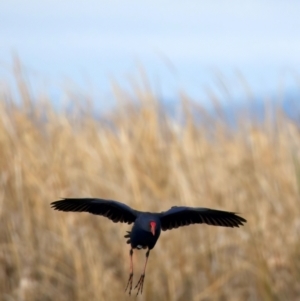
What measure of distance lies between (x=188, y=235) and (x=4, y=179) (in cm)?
88

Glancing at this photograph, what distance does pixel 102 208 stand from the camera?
1.46 ft

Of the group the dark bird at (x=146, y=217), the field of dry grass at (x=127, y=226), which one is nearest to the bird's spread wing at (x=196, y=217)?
the dark bird at (x=146, y=217)

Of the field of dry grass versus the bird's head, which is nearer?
the bird's head

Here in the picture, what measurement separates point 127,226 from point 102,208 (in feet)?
9.00

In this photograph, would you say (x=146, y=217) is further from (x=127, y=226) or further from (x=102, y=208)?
(x=127, y=226)

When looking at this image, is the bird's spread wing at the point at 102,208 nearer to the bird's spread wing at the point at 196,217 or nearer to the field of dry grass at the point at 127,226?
the bird's spread wing at the point at 196,217

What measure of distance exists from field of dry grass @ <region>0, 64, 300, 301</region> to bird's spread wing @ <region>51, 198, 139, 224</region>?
1.89 m

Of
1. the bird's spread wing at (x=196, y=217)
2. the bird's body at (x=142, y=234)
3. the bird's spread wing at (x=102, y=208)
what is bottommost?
the bird's body at (x=142, y=234)

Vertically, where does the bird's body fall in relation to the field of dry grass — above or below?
below

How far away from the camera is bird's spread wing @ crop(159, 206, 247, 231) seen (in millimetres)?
434

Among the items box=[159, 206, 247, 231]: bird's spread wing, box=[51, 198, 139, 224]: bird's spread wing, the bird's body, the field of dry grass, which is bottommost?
the bird's body

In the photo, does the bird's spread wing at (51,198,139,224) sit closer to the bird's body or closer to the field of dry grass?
the bird's body

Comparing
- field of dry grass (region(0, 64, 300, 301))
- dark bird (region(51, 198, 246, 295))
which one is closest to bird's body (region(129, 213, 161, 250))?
dark bird (region(51, 198, 246, 295))

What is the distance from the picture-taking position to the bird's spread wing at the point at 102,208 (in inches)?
17.0
